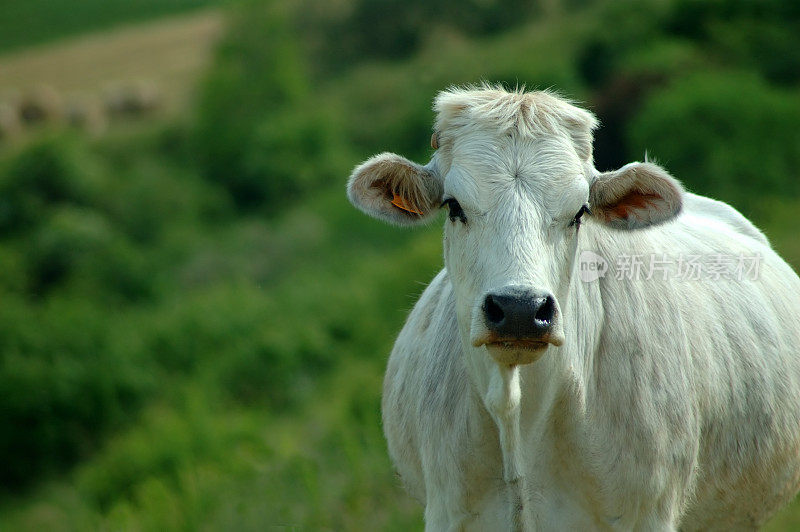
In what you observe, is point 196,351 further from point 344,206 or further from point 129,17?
point 129,17

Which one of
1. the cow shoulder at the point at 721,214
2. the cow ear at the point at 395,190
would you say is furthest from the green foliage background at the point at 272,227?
the cow ear at the point at 395,190

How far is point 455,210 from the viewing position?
527 cm

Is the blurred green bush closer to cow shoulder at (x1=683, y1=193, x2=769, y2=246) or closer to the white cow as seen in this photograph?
cow shoulder at (x1=683, y1=193, x2=769, y2=246)

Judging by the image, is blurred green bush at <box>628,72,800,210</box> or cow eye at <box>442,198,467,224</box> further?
blurred green bush at <box>628,72,800,210</box>

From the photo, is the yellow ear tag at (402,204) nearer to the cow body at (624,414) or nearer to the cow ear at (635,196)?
the cow body at (624,414)

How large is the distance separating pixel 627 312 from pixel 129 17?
69.5m

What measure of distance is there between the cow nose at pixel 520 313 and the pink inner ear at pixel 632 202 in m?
1.12

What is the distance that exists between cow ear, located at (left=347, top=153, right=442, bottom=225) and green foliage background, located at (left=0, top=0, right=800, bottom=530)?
880cm

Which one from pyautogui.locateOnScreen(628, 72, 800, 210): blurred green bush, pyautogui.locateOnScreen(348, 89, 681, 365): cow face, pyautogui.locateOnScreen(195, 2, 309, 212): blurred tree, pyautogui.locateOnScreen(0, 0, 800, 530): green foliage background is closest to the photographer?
pyautogui.locateOnScreen(348, 89, 681, 365): cow face

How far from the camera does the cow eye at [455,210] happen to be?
5215mm

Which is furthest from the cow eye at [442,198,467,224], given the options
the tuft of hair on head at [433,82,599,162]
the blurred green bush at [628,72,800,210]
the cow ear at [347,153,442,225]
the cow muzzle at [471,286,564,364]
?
the blurred green bush at [628,72,800,210]

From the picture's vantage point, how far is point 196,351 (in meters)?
49.1

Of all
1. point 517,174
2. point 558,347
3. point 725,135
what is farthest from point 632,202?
point 725,135

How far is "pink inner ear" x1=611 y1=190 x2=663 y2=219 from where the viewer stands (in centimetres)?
547
